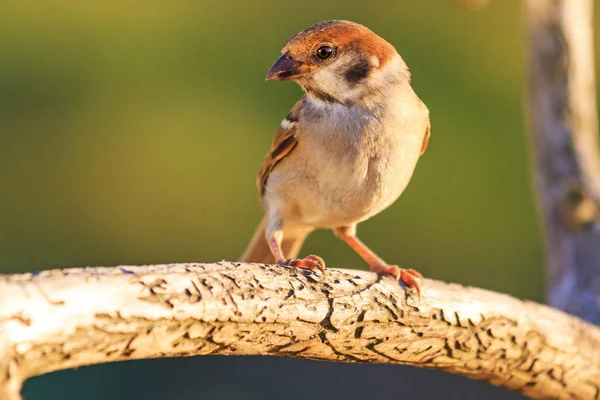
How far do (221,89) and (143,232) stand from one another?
1.12 meters

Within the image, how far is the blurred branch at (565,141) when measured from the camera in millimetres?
A: 3814

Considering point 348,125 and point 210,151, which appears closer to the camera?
point 348,125

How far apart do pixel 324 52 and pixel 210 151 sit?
10.0ft

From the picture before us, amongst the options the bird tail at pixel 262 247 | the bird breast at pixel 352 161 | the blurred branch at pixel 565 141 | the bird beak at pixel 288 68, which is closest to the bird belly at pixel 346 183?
the bird breast at pixel 352 161

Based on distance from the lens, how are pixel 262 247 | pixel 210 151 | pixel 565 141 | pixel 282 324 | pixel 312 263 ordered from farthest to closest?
pixel 210 151 → pixel 565 141 → pixel 262 247 → pixel 312 263 → pixel 282 324

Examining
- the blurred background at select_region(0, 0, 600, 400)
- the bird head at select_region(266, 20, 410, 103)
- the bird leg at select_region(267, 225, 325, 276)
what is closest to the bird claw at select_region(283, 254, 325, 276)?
the bird leg at select_region(267, 225, 325, 276)

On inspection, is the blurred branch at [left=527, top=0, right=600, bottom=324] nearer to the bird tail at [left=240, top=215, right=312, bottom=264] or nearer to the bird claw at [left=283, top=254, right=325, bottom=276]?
the bird tail at [left=240, top=215, right=312, bottom=264]

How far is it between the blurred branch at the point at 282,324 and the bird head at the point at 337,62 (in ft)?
2.16

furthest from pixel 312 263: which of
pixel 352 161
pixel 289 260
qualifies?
pixel 352 161

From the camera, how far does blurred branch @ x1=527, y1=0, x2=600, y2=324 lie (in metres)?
3.81

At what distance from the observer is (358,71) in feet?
9.75

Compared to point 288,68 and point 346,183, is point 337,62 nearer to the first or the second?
point 288,68

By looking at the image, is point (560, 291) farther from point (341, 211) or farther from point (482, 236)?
point (482, 236)

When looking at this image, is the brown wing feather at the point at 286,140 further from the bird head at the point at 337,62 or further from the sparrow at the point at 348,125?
the bird head at the point at 337,62
